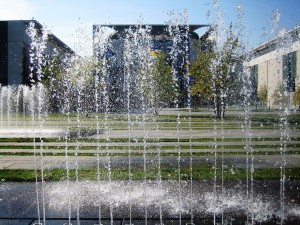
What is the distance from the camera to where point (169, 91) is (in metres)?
40.4

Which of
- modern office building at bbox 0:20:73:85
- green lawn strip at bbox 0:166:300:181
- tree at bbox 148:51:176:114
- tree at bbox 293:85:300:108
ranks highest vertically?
modern office building at bbox 0:20:73:85

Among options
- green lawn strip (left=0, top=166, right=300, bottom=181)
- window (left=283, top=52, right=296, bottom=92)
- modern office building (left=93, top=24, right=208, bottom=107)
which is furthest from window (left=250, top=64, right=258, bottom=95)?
green lawn strip (left=0, top=166, right=300, bottom=181)

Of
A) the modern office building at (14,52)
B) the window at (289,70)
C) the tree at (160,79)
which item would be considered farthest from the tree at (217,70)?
the modern office building at (14,52)

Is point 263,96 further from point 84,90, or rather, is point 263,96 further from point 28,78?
point 28,78

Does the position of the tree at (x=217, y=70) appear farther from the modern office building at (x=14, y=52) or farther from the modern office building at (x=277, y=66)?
the modern office building at (x=14, y=52)

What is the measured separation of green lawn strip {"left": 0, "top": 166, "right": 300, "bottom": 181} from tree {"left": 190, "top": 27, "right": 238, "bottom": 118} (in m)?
20.6

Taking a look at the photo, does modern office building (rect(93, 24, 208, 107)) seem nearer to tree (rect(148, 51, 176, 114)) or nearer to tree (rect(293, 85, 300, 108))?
tree (rect(148, 51, 176, 114))

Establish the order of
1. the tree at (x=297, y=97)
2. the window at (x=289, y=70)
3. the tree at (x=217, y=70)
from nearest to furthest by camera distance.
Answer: the tree at (x=217, y=70)
the tree at (x=297, y=97)
the window at (x=289, y=70)

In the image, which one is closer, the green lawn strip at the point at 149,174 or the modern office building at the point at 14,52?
the green lawn strip at the point at 149,174

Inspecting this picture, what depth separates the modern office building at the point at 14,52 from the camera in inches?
1983

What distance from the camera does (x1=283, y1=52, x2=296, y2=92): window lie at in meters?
44.5

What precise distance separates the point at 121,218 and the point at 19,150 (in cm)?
733

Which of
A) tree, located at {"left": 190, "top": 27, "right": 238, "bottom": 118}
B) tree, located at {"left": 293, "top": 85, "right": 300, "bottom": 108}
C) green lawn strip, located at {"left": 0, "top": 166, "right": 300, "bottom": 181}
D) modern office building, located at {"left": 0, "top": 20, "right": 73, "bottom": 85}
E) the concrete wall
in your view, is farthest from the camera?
modern office building, located at {"left": 0, "top": 20, "right": 73, "bottom": 85}

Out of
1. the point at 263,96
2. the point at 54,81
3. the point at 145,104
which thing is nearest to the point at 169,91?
the point at 145,104
